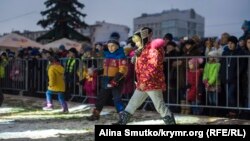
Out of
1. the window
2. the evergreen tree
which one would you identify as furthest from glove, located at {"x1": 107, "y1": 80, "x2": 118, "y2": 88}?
the window

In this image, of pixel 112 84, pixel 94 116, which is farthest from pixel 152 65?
pixel 94 116

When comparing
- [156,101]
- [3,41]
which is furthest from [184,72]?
[3,41]

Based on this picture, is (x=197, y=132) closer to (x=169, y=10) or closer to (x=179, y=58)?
(x=179, y=58)

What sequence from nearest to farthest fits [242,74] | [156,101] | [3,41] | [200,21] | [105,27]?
[156,101] → [242,74] → [3,41] → [105,27] → [200,21]

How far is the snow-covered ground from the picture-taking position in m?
7.95

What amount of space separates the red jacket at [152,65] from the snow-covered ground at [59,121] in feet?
4.00

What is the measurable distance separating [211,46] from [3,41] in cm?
1862

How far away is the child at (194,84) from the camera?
34.7ft

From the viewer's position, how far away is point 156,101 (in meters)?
8.11

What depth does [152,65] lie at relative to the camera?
8109 millimetres

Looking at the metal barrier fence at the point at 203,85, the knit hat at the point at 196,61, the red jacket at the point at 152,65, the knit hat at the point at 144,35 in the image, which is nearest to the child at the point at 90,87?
the metal barrier fence at the point at 203,85

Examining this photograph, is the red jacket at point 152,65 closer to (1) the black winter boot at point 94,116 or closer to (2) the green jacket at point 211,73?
(1) the black winter boot at point 94,116

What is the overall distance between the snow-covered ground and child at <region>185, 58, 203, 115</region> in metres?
0.59

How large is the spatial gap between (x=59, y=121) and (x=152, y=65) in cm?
269
